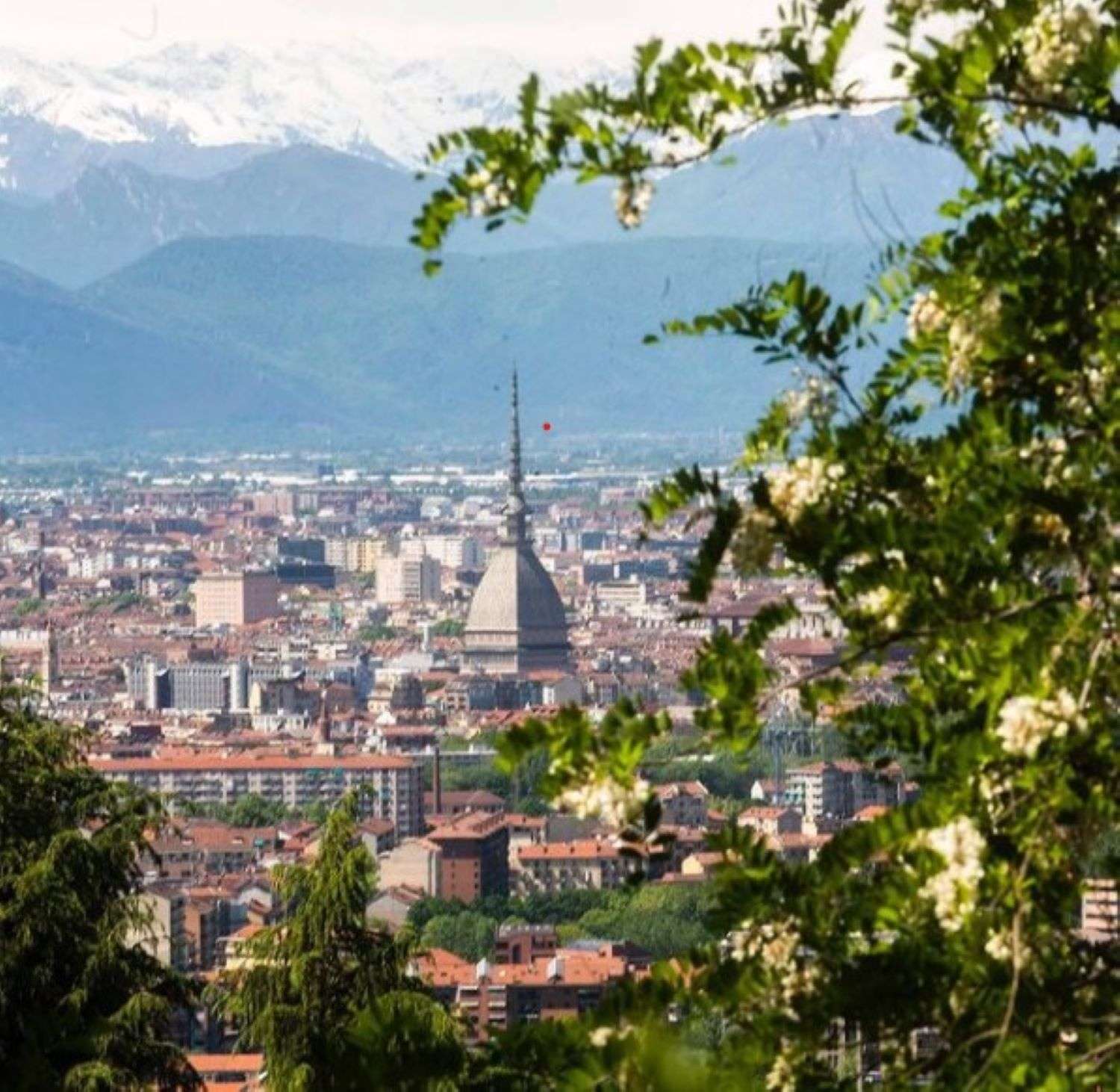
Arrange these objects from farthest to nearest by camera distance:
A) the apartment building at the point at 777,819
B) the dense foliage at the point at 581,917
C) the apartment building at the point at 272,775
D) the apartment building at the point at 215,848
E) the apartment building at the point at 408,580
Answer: the apartment building at the point at 408,580, the apartment building at the point at 272,775, the apartment building at the point at 215,848, the apartment building at the point at 777,819, the dense foliage at the point at 581,917

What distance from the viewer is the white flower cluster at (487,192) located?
3.35 metres

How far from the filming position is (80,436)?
6550 inches

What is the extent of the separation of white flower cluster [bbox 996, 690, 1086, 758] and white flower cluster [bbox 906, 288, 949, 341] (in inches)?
20.6

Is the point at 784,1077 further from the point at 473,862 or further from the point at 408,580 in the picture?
the point at 408,580

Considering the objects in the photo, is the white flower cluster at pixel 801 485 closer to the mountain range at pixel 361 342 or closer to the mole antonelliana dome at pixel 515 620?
the mole antonelliana dome at pixel 515 620

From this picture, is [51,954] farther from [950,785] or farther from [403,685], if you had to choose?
[403,685]

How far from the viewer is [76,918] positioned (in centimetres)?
790

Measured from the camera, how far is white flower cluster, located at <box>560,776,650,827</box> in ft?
10.8

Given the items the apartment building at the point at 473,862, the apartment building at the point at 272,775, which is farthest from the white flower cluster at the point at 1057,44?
the apartment building at the point at 272,775

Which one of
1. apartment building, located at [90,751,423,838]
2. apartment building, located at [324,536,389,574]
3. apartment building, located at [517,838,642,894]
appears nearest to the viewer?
apartment building, located at [517,838,642,894]

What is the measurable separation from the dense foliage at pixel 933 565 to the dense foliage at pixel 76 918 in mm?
3516

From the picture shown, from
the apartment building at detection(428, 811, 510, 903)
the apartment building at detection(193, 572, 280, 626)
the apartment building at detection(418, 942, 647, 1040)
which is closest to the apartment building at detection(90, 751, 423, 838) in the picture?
the apartment building at detection(428, 811, 510, 903)

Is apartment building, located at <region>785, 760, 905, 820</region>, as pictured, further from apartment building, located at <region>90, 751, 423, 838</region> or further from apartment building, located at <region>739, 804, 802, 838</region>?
apartment building, located at <region>90, 751, 423, 838</region>

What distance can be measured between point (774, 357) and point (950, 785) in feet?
1.69
